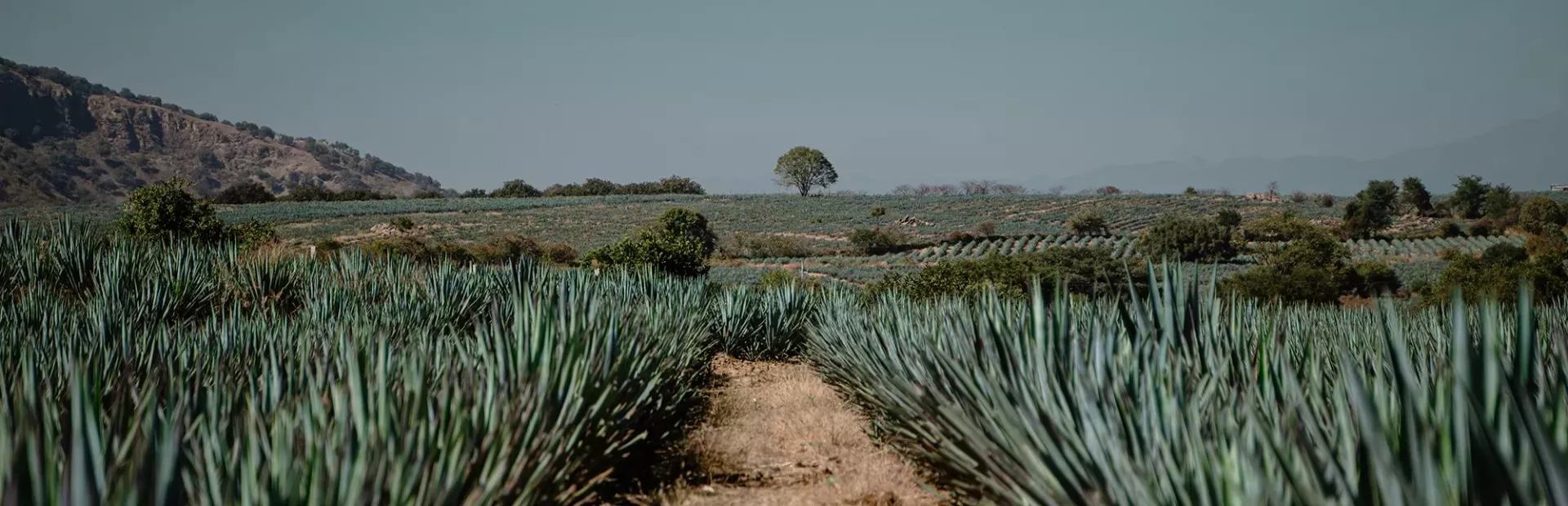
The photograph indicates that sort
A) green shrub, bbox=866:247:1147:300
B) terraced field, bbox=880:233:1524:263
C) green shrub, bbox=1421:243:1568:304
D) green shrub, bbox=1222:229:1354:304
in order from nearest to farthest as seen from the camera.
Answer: green shrub, bbox=866:247:1147:300, green shrub, bbox=1421:243:1568:304, green shrub, bbox=1222:229:1354:304, terraced field, bbox=880:233:1524:263

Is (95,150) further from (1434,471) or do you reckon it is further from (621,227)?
(1434,471)

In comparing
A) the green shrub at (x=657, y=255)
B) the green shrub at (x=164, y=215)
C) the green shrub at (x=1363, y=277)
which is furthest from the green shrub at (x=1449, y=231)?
the green shrub at (x=164, y=215)

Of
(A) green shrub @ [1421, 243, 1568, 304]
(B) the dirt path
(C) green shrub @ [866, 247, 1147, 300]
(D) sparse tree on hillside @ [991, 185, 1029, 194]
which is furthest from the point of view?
(D) sparse tree on hillside @ [991, 185, 1029, 194]

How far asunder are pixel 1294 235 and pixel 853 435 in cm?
5433

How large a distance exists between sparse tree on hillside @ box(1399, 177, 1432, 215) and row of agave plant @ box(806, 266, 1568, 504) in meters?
82.7

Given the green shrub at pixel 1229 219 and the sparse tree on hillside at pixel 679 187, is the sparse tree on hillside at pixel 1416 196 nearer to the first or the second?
the green shrub at pixel 1229 219

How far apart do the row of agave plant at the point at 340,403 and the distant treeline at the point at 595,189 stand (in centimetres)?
9192

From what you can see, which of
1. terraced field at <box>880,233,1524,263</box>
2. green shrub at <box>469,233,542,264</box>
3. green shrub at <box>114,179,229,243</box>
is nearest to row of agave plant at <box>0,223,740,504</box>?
green shrub at <box>114,179,229,243</box>

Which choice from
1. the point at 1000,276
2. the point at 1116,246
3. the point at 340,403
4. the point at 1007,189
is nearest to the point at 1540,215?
the point at 1116,246

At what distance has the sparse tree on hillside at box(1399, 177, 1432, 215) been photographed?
70562 millimetres

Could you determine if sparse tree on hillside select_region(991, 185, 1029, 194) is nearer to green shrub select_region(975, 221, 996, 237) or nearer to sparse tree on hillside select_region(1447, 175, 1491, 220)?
sparse tree on hillside select_region(1447, 175, 1491, 220)

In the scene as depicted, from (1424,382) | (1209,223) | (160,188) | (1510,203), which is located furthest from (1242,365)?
(1510,203)

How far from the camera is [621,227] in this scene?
57.4 metres

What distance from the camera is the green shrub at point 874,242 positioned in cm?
4997
